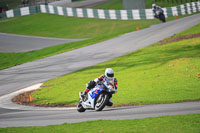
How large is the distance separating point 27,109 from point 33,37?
100 ft

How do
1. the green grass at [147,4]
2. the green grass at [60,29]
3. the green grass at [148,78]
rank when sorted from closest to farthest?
the green grass at [148,78] → the green grass at [60,29] → the green grass at [147,4]

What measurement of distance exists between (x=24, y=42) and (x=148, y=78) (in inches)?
1098

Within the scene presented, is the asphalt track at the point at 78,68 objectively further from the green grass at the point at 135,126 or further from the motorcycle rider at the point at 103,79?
the motorcycle rider at the point at 103,79

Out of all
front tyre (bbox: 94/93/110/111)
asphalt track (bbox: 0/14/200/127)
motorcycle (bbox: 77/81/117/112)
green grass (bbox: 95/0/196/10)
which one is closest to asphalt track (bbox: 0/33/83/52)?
asphalt track (bbox: 0/14/200/127)

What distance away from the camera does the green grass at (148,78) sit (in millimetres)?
14696

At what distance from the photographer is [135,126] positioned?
979 cm

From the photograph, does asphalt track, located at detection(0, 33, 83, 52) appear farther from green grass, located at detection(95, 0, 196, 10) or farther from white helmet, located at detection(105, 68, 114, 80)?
white helmet, located at detection(105, 68, 114, 80)

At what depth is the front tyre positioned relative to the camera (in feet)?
41.1

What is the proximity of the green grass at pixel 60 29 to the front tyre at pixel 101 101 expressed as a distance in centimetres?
2151

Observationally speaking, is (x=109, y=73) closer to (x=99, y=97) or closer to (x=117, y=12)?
(x=99, y=97)

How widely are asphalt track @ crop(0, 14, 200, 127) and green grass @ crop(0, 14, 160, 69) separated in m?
3.35

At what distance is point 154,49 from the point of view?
2788 cm

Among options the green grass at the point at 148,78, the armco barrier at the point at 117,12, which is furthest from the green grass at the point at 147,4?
the green grass at the point at 148,78

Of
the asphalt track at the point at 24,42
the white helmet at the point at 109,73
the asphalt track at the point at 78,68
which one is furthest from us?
the asphalt track at the point at 24,42
